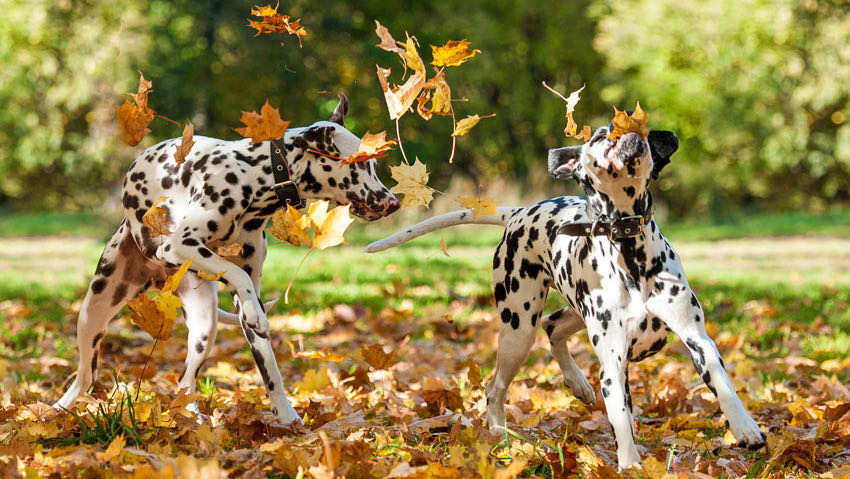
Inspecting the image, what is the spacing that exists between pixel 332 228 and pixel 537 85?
98.5ft

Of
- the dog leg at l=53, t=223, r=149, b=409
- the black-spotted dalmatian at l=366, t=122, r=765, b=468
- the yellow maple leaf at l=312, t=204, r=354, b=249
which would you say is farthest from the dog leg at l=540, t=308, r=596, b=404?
the dog leg at l=53, t=223, r=149, b=409

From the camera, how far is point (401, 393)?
471cm

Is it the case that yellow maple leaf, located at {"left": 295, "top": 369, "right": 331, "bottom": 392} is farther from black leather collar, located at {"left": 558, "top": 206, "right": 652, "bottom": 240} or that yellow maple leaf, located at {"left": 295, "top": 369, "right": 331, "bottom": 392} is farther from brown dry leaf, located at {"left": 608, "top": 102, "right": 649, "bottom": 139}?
brown dry leaf, located at {"left": 608, "top": 102, "right": 649, "bottom": 139}

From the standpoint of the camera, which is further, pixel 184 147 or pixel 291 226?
pixel 184 147

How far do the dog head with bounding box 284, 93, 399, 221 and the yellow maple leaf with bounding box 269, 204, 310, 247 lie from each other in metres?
0.21

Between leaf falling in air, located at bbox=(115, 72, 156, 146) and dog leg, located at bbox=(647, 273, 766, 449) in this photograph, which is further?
leaf falling in air, located at bbox=(115, 72, 156, 146)

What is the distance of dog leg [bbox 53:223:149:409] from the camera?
12.5 feet

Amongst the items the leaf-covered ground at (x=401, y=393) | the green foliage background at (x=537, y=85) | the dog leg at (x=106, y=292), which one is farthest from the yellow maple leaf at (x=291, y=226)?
the green foliage background at (x=537, y=85)

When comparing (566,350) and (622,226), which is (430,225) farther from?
(622,226)

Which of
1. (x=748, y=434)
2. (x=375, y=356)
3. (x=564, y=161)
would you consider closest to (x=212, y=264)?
(x=375, y=356)

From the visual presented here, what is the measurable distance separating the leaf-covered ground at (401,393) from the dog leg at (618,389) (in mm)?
123

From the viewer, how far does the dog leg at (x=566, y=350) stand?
12.6 feet

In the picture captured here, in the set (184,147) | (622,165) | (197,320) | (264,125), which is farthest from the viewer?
(197,320)

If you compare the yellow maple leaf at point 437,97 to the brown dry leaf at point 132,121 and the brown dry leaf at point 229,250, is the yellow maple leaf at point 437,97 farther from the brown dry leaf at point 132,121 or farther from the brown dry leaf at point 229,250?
the brown dry leaf at point 132,121
